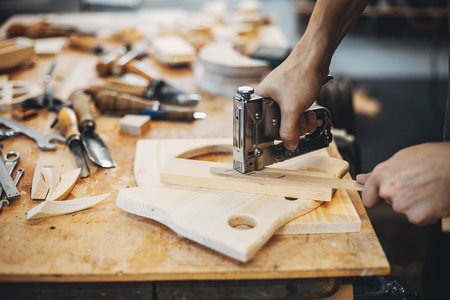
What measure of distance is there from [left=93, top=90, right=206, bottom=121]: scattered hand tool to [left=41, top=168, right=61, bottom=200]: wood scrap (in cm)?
58

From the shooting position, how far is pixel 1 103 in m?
1.97

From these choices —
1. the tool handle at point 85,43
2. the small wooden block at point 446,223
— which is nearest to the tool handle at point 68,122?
the tool handle at point 85,43

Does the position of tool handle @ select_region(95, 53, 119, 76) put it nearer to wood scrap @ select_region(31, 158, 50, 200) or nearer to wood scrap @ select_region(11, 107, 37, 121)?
wood scrap @ select_region(11, 107, 37, 121)

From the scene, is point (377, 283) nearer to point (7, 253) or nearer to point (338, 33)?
point (338, 33)

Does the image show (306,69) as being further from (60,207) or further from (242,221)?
(60,207)

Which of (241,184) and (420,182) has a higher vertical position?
(420,182)

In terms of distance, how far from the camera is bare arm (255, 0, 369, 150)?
1.30 metres

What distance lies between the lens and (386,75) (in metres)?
5.56

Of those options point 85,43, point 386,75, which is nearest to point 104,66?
point 85,43

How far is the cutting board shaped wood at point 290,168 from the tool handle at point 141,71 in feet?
2.45

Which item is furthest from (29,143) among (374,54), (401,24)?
(401,24)

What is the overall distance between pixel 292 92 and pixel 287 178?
0.27 m

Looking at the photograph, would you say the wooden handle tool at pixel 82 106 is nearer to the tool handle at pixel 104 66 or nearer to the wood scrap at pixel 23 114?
the wood scrap at pixel 23 114

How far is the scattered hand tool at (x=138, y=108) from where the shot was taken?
6.30 ft
